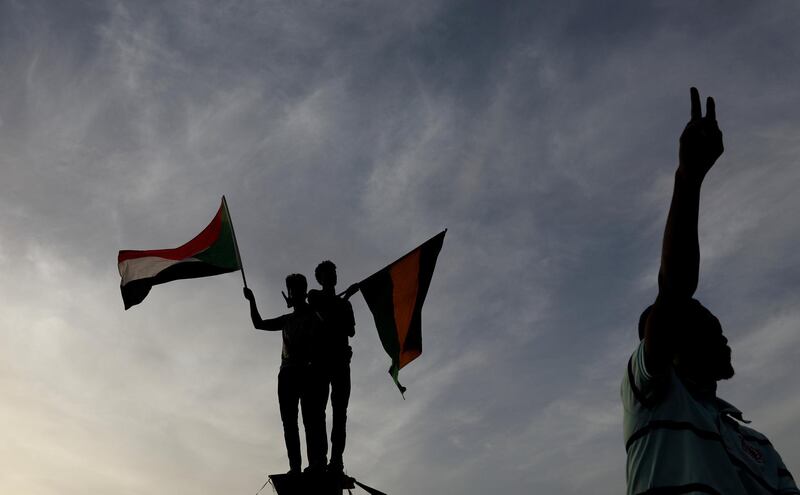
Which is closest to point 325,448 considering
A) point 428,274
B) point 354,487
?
point 354,487

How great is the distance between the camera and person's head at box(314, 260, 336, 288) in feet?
27.2

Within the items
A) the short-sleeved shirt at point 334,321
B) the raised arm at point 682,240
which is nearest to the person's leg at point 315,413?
the short-sleeved shirt at point 334,321

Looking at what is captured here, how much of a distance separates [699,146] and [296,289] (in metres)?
6.29

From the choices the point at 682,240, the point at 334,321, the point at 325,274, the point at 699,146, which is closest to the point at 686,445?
the point at 682,240

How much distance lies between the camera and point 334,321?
792 cm

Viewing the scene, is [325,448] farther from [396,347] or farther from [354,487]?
[396,347]

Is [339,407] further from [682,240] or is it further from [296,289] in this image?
[682,240]

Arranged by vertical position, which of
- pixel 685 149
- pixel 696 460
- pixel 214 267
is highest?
pixel 214 267

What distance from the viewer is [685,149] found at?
243 centimetres

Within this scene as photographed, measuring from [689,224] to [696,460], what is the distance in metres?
0.79

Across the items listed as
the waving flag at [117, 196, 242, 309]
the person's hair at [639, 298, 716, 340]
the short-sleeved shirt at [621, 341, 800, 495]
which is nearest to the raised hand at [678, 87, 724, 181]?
the person's hair at [639, 298, 716, 340]

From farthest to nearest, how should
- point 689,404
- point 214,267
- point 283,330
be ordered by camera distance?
point 214,267
point 283,330
point 689,404

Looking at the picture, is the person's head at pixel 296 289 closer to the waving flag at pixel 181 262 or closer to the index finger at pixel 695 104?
the waving flag at pixel 181 262

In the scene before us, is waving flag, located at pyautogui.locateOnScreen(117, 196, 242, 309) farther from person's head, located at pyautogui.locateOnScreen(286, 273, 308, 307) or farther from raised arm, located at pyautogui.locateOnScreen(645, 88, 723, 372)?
raised arm, located at pyautogui.locateOnScreen(645, 88, 723, 372)
